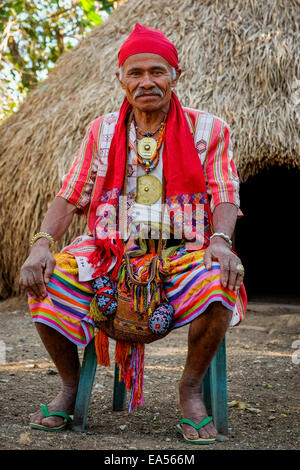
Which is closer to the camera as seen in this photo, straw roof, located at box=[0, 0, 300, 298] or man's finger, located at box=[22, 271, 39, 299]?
man's finger, located at box=[22, 271, 39, 299]

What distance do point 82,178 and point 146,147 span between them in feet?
1.06

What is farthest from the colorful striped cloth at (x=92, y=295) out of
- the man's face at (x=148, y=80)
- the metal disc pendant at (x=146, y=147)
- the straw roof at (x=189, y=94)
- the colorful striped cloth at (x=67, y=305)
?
the straw roof at (x=189, y=94)

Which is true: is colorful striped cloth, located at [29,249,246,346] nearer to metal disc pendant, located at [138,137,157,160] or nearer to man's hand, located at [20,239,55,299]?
man's hand, located at [20,239,55,299]

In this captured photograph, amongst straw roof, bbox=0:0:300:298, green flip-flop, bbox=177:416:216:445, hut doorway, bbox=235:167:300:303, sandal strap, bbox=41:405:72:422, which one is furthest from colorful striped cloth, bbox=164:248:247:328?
hut doorway, bbox=235:167:300:303

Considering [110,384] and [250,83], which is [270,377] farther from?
[250,83]

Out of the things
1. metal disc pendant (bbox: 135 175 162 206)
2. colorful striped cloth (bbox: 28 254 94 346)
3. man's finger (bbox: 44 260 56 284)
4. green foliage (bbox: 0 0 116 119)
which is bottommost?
colorful striped cloth (bbox: 28 254 94 346)

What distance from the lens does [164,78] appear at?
2.63 meters

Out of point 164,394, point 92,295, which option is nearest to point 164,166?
point 92,295

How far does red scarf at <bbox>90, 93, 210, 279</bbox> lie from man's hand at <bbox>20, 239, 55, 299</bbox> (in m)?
0.21

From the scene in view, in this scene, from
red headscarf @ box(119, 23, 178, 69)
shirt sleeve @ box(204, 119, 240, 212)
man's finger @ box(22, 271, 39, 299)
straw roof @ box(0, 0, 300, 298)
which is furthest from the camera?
straw roof @ box(0, 0, 300, 298)

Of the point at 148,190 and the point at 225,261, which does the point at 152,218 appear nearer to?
the point at 148,190

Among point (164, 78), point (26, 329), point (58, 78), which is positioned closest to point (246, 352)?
point (26, 329)

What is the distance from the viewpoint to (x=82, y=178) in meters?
2.67

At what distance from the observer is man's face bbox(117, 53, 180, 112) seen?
2.61 meters
